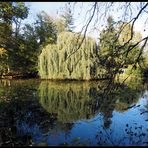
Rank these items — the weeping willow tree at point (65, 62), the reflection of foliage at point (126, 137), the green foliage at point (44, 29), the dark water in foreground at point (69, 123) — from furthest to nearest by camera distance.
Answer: the green foliage at point (44, 29), the weeping willow tree at point (65, 62), the dark water in foreground at point (69, 123), the reflection of foliage at point (126, 137)

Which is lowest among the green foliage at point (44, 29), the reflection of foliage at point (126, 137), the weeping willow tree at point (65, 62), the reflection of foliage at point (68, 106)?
the reflection of foliage at point (126, 137)

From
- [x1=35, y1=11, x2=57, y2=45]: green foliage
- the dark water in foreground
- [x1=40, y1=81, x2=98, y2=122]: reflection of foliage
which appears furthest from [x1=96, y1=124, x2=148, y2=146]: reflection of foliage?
[x1=35, y1=11, x2=57, y2=45]: green foliage

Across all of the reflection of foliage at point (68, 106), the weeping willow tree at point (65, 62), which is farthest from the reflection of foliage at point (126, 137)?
the weeping willow tree at point (65, 62)

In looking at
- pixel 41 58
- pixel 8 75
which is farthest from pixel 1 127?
pixel 8 75

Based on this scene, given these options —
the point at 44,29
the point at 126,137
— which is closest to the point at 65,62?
the point at 44,29

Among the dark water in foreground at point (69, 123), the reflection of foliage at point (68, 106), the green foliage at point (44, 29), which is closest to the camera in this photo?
the dark water in foreground at point (69, 123)

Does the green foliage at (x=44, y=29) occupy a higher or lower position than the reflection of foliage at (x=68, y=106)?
higher

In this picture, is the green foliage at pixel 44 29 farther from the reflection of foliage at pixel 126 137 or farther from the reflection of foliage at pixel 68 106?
the reflection of foliage at pixel 126 137

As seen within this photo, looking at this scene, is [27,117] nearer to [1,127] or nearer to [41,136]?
[1,127]

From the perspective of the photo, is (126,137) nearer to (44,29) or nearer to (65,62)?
(65,62)

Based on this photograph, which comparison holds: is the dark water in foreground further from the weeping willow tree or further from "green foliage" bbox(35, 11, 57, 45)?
"green foliage" bbox(35, 11, 57, 45)

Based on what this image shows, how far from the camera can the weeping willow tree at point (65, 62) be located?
25.3 meters

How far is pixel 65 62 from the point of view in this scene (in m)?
25.2

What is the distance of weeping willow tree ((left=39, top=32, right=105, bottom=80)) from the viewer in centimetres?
2527
